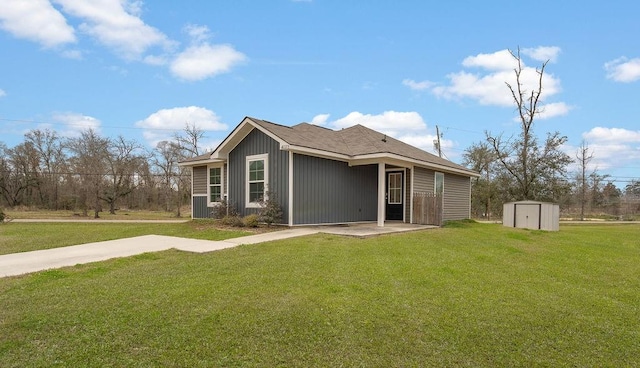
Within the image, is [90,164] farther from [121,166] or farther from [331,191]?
[331,191]

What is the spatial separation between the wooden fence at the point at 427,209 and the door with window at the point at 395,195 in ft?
3.45

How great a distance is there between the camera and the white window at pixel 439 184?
51.7 ft

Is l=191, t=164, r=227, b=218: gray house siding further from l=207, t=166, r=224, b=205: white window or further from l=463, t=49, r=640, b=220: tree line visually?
l=463, t=49, r=640, b=220: tree line

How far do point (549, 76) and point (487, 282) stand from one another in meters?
21.2

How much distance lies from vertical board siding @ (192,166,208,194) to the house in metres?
0.11

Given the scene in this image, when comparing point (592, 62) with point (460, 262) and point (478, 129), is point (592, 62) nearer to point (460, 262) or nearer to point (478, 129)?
point (460, 262)

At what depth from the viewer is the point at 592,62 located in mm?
12984

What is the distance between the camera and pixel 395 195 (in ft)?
49.3

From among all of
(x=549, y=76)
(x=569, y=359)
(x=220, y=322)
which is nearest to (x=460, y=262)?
(x=569, y=359)

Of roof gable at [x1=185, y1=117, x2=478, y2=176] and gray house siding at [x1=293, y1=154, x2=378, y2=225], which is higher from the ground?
roof gable at [x1=185, y1=117, x2=478, y2=176]

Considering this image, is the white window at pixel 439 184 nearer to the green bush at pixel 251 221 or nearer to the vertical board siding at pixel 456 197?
the vertical board siding at pixel 456 197

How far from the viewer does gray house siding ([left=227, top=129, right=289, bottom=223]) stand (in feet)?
38.5

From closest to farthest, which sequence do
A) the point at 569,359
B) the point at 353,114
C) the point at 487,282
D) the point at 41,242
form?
the point at 569,359
the point at 487,282
the point at 41,242
the point at 353,114

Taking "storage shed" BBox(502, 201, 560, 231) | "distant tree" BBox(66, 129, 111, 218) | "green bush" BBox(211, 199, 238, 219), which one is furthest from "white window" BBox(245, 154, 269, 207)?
"distant tree" BBox(66, 129, 111, 218)
